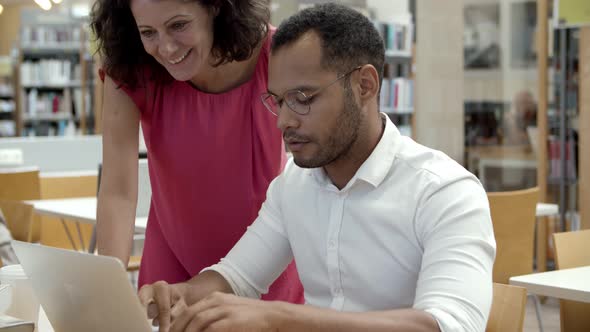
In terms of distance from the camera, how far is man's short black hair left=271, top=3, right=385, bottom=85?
4.66 feet

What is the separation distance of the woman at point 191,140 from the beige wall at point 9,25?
10.4 metres

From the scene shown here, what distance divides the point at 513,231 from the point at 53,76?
8.35m

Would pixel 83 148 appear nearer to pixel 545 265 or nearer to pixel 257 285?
pixel 545 265

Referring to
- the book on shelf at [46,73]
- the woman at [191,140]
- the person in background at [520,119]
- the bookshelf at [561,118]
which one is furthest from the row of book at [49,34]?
the woman at [191,140]

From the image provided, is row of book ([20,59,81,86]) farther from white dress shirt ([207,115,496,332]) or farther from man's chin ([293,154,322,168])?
man's chin ([293,154,322,168])

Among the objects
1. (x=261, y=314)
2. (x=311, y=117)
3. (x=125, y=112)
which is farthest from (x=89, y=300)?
(x=125, y=112)

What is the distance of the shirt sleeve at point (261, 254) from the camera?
1582mm

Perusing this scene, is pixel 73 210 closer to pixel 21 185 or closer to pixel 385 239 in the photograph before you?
pixel 21 185

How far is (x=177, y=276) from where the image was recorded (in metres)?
1.83

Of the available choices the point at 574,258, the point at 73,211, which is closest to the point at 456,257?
the point at 574,258

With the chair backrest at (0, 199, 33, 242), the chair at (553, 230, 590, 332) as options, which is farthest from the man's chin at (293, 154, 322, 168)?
the chair backrest at (0, 199, 33, 242)

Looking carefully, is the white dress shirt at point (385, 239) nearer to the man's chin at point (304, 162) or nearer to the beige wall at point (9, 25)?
the man's chin at point (304, 162)

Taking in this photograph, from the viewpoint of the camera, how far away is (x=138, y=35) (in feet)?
5.51

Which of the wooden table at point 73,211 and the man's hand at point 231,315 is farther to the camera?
the wooden table at point 73,211
